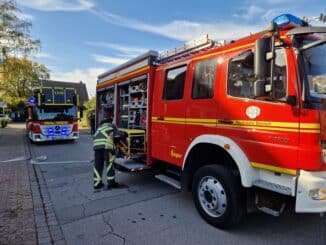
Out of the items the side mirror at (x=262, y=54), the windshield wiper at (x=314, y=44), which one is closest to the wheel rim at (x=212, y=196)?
the side mirror at (x=262, y=54)

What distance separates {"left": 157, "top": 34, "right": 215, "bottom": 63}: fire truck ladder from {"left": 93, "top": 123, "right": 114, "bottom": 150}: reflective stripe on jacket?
6.01 feet

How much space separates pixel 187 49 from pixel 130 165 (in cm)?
268

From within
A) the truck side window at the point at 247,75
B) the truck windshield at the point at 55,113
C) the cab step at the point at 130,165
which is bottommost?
the cab step at the point at 130,165

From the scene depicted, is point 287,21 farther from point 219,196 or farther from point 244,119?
point 219,196

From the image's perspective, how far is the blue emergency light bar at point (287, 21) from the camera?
3660 mm

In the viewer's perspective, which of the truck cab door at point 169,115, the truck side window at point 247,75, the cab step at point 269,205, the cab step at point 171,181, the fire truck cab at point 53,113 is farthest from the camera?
the fire truck cab at point 53,113

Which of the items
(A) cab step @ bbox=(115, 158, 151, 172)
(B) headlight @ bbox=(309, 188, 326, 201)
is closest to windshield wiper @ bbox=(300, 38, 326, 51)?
(B) headlight @ bbox=(309, 188, 326, 201)

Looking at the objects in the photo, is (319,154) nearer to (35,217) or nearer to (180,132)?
(180,132)

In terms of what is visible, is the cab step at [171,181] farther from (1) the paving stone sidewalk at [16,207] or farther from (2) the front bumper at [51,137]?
(2) the front bumper at [51,137]

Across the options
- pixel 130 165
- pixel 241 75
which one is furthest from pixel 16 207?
pixel 241 75

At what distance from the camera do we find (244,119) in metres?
3.96

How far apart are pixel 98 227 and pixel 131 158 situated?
91.5 inches

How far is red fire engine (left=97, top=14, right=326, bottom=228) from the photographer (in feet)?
11.0

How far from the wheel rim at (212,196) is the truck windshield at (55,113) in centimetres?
1244
